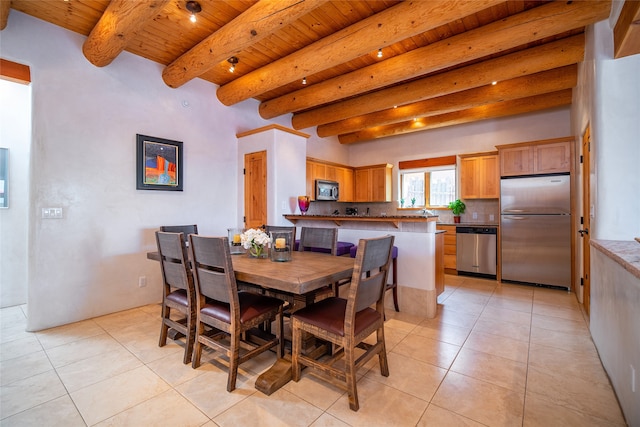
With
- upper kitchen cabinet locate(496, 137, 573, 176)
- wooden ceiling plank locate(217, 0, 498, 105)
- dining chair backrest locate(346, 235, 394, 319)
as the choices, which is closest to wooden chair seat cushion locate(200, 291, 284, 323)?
dining chair backrest locate(346, 235, 394, 319)

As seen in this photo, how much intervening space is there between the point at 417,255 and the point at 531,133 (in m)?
3.63

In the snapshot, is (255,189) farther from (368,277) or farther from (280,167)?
(368,277)

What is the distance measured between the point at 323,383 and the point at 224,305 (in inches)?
33.5

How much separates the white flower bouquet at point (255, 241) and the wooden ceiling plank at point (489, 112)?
4296mm

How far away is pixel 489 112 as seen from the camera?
469cm

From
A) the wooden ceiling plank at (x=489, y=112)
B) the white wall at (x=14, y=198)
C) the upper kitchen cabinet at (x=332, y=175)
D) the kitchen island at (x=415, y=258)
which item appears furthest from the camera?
the upper kitchen cabinet at (x=332, y=175)

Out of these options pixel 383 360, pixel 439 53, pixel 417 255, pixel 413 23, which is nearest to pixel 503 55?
pixel 439 53

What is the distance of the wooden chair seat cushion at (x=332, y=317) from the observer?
5.51 feet

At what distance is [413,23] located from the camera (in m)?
2.38

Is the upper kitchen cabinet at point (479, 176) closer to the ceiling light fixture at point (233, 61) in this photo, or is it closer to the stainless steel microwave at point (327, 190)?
the stainless steel microwave at point (327, 190)

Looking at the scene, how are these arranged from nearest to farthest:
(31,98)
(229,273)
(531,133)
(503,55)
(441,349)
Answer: (229,273)
(441,349)
(31,98)
(503,55)
(531,133)

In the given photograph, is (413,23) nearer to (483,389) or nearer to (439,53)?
(439,53)

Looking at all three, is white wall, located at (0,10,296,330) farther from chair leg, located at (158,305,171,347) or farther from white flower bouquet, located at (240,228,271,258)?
white flower bouquet, located at (240,228,271,258)

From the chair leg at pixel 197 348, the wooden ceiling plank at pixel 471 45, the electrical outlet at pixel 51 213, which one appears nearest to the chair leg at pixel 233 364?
the chair leg at pixel 197 348
